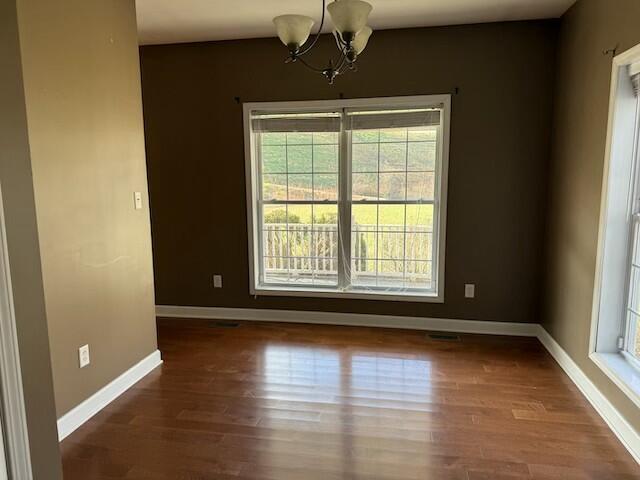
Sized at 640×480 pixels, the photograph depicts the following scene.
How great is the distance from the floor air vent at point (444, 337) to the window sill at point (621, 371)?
45.5 inches

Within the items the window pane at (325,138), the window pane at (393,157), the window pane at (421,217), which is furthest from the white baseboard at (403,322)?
the window pane at (325,138)

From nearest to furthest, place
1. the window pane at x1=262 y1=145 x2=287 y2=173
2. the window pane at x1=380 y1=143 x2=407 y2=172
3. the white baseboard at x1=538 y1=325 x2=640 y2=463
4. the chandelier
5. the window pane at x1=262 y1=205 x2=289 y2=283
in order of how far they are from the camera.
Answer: the chandelier
the white baseboard at x1=538 y1=325 x2=640 y2=463
the window pane at x1=380 y1=143 x2=407 y2=172
the window pane at x1=262 y1=145 x2=287 y2=173
the window pane at x1=262 y1=205 x2=289 y2=283

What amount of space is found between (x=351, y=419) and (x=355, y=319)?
1643 mm

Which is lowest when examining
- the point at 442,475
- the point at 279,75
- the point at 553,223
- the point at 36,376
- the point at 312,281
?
the point at 442,475

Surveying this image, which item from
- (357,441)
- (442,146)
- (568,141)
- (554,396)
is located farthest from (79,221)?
(568,141)

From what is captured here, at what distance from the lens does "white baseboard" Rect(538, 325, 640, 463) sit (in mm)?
2156

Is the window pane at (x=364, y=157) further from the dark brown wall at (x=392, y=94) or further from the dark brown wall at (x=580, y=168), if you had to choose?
the dark brown wall at (x=580, y=168)

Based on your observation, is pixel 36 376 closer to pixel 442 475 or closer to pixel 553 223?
pixel 442 475

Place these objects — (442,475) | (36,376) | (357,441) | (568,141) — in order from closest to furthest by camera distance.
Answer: (36,376)
(442,475)
(357,441)
(568,141)

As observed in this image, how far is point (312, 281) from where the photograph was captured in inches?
164

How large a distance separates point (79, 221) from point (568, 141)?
10.9ft

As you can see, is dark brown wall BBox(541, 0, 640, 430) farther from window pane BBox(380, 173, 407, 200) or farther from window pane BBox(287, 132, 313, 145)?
window pane BBox(287, 132, 313, 145)

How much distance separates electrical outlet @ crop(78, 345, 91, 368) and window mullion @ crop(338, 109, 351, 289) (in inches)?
87.0

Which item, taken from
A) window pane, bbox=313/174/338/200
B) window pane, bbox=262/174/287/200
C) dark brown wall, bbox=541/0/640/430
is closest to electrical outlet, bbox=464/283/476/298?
dark brown wall, bbox=541/0/640/430
